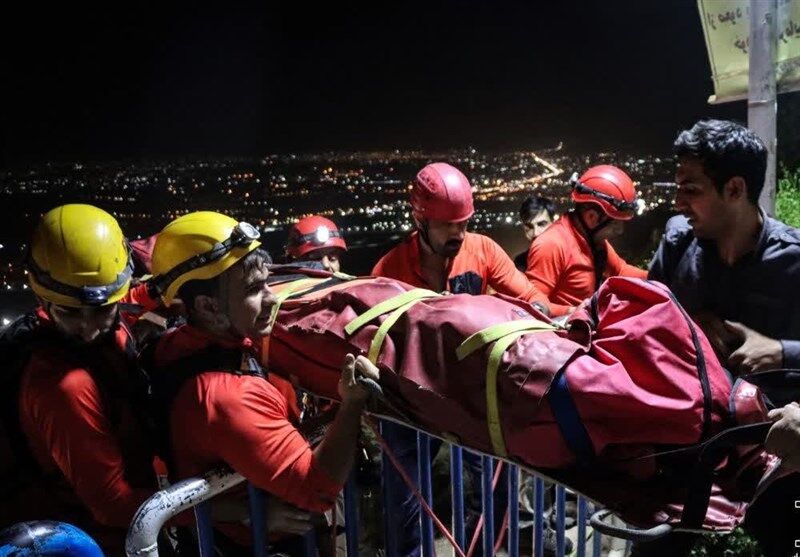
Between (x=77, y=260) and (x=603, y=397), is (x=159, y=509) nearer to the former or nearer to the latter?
(x=77, y=260)

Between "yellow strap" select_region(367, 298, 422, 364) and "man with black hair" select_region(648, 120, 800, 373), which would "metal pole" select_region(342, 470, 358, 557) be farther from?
"man with black hair" select_region(648, 120, 800, 373)

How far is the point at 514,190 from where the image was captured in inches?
2191

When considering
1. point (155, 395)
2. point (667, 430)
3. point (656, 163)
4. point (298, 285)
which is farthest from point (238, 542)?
point (656, 163)

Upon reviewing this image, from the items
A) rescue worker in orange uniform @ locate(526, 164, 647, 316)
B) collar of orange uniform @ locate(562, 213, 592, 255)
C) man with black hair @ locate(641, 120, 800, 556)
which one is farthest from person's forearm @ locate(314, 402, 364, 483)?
collar of orange uniform @ locate(562, 213, 592, 255)

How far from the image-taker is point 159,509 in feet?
5.90

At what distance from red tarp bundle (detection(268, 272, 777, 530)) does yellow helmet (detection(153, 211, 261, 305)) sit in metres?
0.71

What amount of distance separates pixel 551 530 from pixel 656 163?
5228cm

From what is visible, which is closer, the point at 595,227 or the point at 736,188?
the point at 736,188

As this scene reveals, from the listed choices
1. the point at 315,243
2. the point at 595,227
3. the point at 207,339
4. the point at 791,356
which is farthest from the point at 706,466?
the point at 315,243

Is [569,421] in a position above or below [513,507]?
above

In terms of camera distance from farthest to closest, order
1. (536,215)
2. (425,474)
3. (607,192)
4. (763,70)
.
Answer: (536,215), (607,192), (763,70), (425,474)

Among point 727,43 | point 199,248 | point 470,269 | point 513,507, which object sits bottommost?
point 513,507

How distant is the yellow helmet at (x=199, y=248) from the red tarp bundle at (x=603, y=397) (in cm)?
71

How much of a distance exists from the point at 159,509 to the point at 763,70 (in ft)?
13.8
